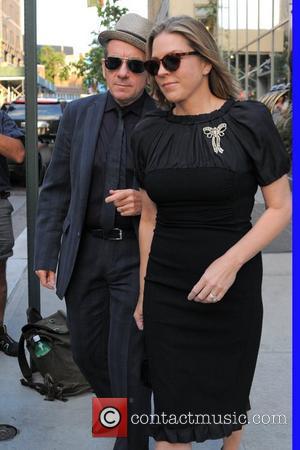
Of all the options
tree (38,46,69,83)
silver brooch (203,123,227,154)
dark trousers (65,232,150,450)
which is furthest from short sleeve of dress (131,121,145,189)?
tree (38,46,69,83)

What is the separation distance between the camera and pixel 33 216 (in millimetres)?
3986

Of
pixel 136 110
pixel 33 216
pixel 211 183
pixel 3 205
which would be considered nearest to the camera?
pixel 211 183

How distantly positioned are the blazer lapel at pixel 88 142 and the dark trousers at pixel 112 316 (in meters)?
0.24

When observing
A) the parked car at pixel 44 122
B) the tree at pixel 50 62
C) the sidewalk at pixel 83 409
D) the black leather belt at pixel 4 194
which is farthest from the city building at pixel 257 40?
the tree at pixel 50 62

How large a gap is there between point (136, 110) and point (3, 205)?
185 centimetres

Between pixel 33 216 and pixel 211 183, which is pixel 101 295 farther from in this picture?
pixel 33 216

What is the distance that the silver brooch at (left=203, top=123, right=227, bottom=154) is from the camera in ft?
6.91

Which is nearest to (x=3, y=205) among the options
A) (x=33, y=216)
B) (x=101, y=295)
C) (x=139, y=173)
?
(x=33, y=216)

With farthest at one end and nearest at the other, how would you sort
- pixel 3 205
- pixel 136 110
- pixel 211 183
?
1. pixel 3 205
2. pixel 136 110
3. pixel 211 183

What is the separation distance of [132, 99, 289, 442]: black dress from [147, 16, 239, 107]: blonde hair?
0.08 meters

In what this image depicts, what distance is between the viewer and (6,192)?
4.29m

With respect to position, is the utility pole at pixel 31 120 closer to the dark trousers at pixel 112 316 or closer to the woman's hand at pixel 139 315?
the dark trousers at pixel 112 316

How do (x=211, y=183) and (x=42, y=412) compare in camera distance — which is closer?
(x=211, y=183)

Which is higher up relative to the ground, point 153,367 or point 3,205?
point 3,205
